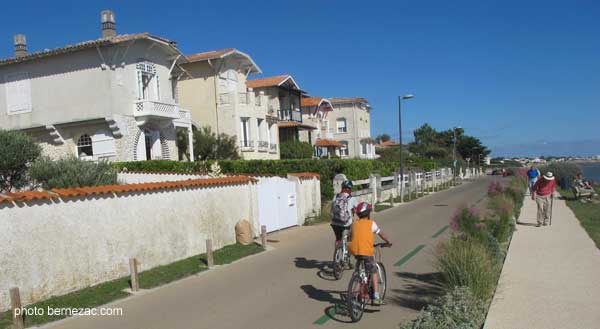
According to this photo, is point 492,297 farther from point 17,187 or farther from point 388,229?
point 17,187

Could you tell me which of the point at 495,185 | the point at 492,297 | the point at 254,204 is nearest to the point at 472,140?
the point at 495,185

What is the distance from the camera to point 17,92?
26766mm

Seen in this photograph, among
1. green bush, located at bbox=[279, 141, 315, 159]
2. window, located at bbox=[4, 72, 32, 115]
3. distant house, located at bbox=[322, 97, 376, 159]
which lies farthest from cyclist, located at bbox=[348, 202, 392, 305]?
distant house, located at bbox=[322, 97, 376, 159]

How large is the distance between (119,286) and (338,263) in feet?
14.0

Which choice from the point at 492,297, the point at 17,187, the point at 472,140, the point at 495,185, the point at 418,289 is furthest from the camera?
the point at 472,140

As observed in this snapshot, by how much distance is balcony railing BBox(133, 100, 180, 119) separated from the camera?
82.8ft

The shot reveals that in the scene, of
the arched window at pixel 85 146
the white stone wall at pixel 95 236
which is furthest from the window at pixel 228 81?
the white stone wall at pixel 95 236

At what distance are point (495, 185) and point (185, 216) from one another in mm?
13686

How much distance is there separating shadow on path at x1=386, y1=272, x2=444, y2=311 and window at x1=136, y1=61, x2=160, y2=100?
20.3 meters

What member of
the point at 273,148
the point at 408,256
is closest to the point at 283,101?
the point at 273,148

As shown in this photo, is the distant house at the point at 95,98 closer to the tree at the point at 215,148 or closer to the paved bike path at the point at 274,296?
the tree at the point at 215,148

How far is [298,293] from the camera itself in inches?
344

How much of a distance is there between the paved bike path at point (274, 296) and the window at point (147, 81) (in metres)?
16.1

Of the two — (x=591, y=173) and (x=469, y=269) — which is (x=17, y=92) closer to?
(x=469, y=269)
